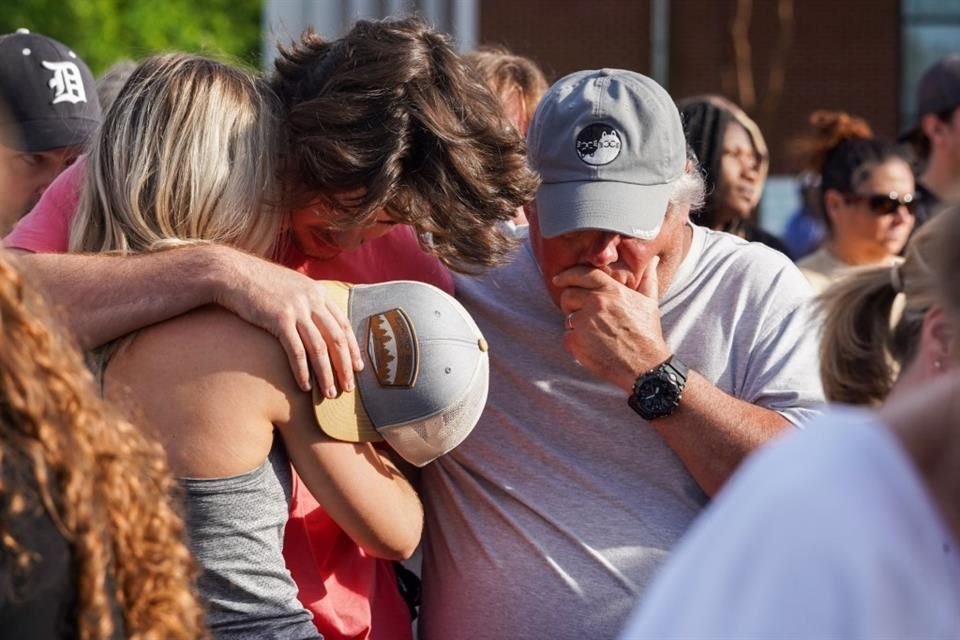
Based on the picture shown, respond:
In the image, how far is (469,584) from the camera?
103 inches

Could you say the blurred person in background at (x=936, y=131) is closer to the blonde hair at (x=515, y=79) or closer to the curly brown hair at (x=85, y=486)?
the blonde hair at (x=515, y=79)

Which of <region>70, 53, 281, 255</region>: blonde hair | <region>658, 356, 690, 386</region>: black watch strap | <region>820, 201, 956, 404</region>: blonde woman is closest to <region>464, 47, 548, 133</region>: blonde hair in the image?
<region>820, 201, 956, 404</region>: blonde woman

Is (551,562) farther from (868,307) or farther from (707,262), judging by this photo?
(868,307)

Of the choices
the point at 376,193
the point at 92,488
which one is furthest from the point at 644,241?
the point at 92,488

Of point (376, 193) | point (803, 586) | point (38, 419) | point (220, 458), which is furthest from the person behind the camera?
point (376, 193)

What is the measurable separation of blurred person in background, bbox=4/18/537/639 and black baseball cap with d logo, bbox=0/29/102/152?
1.23m

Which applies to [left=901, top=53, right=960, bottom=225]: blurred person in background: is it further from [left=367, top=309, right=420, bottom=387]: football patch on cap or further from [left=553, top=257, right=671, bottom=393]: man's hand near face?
[left=367, top=309, right=420, bottom=387]: football patch on cap

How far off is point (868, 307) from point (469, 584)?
3.37 ft

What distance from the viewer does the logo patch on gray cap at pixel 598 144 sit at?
2652 millimetres

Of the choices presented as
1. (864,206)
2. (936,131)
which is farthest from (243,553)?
(936,131)

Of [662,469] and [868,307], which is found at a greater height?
[868,307]

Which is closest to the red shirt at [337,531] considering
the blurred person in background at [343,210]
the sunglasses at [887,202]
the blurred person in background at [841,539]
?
the blurred person in background at [343,210]

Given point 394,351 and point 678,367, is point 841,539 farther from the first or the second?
point 678,367

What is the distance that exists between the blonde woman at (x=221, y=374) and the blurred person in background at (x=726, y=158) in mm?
2441
